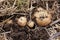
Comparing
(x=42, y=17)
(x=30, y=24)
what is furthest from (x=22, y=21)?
(x=42, y=17)

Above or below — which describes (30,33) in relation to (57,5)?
below

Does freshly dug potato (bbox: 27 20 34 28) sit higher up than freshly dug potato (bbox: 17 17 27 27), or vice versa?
freshly dug potato (bbox: 17 17 27 27)

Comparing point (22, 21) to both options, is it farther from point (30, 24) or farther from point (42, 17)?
point (42, 17)

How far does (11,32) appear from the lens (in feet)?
6.22

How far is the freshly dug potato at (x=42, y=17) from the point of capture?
187 centimetres

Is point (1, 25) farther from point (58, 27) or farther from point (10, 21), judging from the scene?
point (58, 27)

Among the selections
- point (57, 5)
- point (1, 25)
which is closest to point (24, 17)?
point (1, 25)

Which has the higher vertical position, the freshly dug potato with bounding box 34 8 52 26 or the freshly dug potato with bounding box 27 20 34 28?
the freshly dug potato with bounding box 34 8 52 26

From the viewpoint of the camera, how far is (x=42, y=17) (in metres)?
1.87

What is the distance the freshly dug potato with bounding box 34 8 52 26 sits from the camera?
73.7 inches

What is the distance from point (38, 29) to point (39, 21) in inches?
3.2

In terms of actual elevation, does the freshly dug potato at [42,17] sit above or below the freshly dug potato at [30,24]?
above

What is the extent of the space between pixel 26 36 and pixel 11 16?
10.1 inches

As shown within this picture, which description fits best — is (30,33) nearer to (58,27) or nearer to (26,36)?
(26,36)
